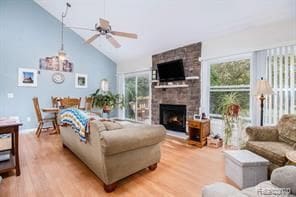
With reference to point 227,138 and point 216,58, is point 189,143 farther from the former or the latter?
point 216,58

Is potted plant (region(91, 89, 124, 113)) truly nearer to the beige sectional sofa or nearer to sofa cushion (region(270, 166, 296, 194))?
the beige sectional sofa

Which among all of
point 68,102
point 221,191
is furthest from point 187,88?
point 221,191

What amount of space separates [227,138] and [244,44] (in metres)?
2.05

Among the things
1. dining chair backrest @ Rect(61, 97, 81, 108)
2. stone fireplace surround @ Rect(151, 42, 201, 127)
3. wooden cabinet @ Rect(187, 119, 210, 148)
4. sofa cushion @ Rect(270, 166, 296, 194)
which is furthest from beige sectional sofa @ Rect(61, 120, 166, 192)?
dining chair backrest @ Rect(61, 97, 81, 108)

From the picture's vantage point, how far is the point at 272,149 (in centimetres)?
234

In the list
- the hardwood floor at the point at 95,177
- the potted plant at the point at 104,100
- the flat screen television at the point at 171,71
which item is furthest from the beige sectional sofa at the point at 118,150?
the potted plant at the point at 104,100

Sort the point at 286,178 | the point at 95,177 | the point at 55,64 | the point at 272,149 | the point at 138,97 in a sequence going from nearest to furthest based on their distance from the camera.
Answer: the point at 286,178, the point at 272,149, the point at 95,177, the point at 55,64, the point at 138,97

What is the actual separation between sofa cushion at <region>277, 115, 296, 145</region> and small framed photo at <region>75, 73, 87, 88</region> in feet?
19.8

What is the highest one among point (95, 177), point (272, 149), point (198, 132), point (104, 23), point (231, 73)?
point (104, 23)

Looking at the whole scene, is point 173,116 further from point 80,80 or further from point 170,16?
point 80,80

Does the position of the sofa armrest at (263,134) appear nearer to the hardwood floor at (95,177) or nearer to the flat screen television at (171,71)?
the hardwood floor at (95,177)

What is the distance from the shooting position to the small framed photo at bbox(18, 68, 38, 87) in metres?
5.21

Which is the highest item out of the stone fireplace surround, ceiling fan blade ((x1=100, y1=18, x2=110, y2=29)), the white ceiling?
the white ceiling

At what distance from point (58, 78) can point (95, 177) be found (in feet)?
14.9
